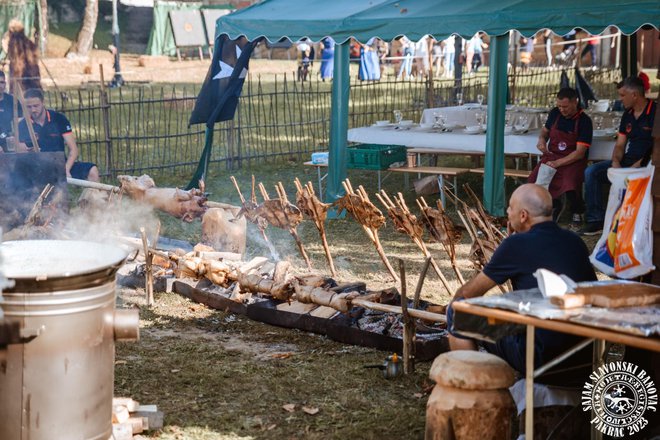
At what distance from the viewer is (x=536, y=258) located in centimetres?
450

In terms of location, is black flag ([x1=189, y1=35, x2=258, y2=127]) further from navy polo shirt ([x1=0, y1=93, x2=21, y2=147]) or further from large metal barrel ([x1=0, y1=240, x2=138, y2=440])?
large metal barrel ([x1=0, y1=240, x2=138, y2=440])

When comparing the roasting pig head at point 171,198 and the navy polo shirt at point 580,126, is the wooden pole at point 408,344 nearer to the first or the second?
the roasting pig head at point 171,198

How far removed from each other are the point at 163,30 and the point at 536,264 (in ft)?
98.3

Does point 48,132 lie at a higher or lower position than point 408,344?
higher

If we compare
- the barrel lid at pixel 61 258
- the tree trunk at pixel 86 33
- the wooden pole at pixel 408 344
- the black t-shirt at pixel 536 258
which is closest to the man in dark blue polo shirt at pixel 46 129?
the barrel lid at pixel 61 258

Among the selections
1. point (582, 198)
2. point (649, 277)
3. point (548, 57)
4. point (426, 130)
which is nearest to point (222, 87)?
point (426, 130)

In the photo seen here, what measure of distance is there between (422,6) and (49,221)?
181 inches

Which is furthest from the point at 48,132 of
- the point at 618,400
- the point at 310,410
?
the point at 618,400

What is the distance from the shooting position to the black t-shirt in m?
4.50

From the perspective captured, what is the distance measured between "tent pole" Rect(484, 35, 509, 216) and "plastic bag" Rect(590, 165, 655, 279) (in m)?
4.46

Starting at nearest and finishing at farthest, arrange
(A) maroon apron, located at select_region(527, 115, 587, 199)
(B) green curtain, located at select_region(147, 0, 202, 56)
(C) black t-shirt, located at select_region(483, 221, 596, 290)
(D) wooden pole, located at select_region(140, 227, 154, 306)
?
(C) black t-shirt, located at select_region(483, 221, 596, 290) < (D) wooden pole, located at select_region(140, 227, 154, 306) < (A) maroon apron, located at select_region(527, 115, 587, 199) < (B) green curtain, located at select_region(147, 0, 202, 56)

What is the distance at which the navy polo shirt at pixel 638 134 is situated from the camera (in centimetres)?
903

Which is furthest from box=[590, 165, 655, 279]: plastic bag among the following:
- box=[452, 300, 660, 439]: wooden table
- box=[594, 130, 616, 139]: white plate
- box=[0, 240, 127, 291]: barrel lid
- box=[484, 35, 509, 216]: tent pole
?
box=[594, 130, 616, 139]: white plate

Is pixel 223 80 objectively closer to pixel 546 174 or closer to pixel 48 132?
pixel 48 132
